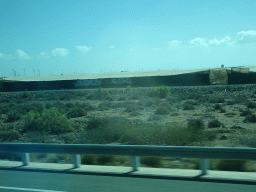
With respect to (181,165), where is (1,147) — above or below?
above

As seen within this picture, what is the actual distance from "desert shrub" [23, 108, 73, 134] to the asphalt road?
41.2 feet

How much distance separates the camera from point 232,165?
30.6 feet

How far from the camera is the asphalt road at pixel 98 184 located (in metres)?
7.23

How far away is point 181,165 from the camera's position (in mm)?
10461

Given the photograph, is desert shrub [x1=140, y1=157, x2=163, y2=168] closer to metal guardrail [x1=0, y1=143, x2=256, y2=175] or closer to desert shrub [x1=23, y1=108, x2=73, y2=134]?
metal guardrail [x1=0, y1=143, x2=256, y2=175]

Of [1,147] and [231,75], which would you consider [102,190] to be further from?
[231,75]

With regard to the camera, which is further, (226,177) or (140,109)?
(140,109)

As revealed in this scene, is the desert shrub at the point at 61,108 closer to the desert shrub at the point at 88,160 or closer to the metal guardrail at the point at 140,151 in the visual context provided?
the desert shrub at the point at 88,160

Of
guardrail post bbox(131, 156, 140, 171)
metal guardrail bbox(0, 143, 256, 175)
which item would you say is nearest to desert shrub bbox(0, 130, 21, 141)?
metal guardrail bbox(0, 143, 256, 175)

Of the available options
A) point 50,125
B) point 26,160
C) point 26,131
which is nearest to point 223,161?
point 26,160

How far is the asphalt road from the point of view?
7230 mm

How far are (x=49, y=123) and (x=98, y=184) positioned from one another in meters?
14.9

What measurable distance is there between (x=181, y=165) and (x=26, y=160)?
4.75 meters

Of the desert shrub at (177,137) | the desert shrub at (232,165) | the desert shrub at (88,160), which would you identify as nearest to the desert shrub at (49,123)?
the desert shrub at (177,137)
